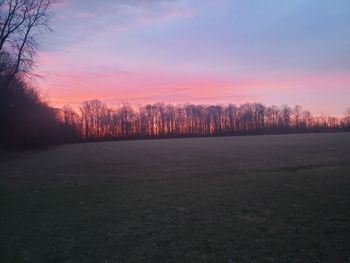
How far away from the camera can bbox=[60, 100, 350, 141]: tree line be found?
5896 inches

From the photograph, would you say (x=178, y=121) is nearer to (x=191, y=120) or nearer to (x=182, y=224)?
(x=191, y=120)

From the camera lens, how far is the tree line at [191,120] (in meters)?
150

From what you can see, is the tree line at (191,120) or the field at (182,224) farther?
the tree line at (191,120)

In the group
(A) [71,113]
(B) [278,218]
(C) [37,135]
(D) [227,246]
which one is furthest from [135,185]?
(A) [71,113]

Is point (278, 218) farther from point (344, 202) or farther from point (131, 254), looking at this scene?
point (131, 254)

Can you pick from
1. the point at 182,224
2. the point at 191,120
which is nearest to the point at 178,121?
the point at 191,120

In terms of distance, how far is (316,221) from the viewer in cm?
821

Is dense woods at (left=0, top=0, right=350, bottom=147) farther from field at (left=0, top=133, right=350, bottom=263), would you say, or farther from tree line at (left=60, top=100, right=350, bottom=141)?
field at (left=0, top=133, right=350, bottom=263)

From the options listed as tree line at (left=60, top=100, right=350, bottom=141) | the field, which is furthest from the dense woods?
the field

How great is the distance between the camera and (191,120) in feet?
554

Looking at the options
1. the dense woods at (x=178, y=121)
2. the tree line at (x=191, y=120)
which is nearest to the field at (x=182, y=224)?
the dense woods at (x=178, y=121)

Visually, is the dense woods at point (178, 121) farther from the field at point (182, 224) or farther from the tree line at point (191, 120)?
the field at point (182, 224)

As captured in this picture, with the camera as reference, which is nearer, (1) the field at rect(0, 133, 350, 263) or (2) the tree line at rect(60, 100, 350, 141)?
(1) the field at rect(0, 133, 350, 263)

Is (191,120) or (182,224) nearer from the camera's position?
(182,224)
